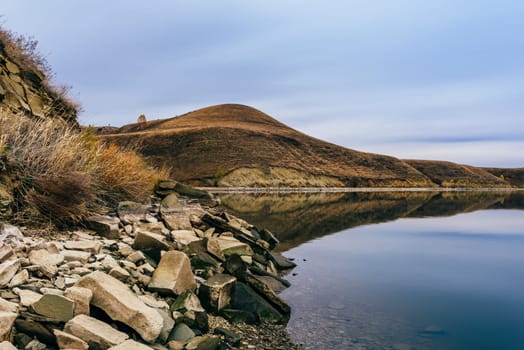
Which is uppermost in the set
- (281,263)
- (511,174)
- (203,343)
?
(511,174)

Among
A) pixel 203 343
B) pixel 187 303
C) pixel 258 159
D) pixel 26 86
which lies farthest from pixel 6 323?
pixel 258 159

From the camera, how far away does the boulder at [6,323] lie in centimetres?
A: 380

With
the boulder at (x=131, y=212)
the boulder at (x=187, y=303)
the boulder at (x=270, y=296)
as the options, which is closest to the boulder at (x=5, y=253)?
the boulder at (x=187, y=303)

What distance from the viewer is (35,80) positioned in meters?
14.1

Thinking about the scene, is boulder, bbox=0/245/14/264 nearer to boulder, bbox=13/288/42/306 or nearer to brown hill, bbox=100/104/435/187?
boulder, bbox=13/288/42/306

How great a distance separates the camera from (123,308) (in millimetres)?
4602

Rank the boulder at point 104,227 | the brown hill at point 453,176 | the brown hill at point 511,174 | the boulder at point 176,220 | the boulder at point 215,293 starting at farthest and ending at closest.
A: the brown hill at point 511,174
the brown hill at point 453,176
the boulder at point 176,220
the boulder at point 104,227
the boulder at point 215,293

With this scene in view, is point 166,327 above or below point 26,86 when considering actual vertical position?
below

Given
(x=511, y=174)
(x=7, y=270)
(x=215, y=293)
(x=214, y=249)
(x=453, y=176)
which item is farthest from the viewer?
(x=511, y=174)

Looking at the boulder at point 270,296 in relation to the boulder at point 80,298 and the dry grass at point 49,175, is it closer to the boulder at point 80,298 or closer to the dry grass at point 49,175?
the boulder at point 80,298

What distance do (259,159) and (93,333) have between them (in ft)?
254

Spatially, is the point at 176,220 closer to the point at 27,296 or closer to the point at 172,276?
the point at 172,276

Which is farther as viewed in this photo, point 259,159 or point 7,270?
point 259,159

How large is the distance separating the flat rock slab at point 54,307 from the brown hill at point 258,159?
59.5 meters
